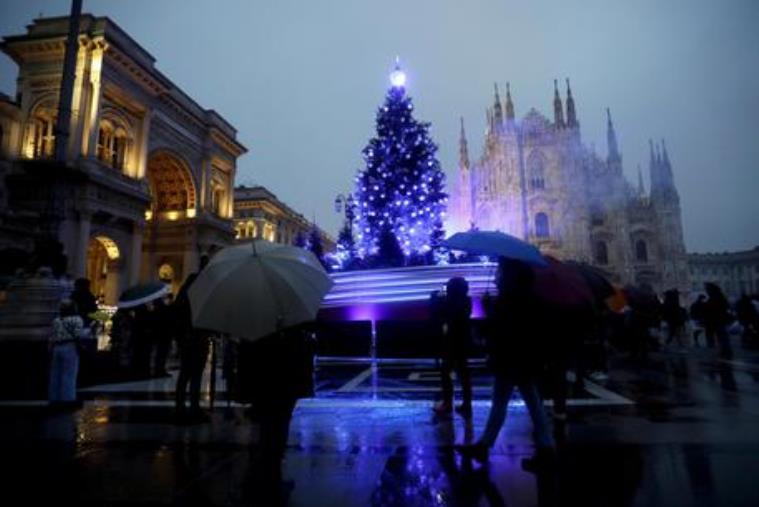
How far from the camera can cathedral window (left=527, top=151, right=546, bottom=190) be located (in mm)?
56947

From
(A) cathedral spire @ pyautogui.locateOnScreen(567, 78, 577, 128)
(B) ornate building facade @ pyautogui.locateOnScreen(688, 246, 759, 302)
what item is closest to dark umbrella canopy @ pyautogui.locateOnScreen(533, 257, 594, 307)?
(A) cathedral spire @ pyautogui.locateOnScreen(567, 78, 577, 128)

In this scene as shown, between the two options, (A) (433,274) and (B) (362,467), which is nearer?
(B) (362,467)

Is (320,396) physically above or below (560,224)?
below

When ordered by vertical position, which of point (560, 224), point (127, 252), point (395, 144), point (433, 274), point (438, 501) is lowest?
point (438, 501)

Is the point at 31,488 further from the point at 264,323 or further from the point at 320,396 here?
the point at 320,396

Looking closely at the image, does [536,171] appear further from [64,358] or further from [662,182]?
[64,358]

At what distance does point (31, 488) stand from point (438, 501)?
9.79 ft

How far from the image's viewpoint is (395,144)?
72.1 ft

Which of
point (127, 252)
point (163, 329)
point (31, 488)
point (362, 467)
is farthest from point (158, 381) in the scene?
point (127, 252)

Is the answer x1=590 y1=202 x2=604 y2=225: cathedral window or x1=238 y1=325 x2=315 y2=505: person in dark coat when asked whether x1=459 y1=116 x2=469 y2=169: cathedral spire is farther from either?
x1=238 y1=325 x2=315 y2=505: person in dark coat

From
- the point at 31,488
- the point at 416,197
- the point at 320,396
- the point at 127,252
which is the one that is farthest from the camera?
the point at 127,252

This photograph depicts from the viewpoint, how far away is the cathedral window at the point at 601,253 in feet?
183

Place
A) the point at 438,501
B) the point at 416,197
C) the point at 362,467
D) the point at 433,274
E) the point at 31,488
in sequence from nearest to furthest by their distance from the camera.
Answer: the point at 438,501, the point at 31,488, the point at 362,467, the point at 433,274, the point at 416,197

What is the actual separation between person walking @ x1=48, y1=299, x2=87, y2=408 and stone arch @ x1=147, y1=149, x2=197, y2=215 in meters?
33.1
